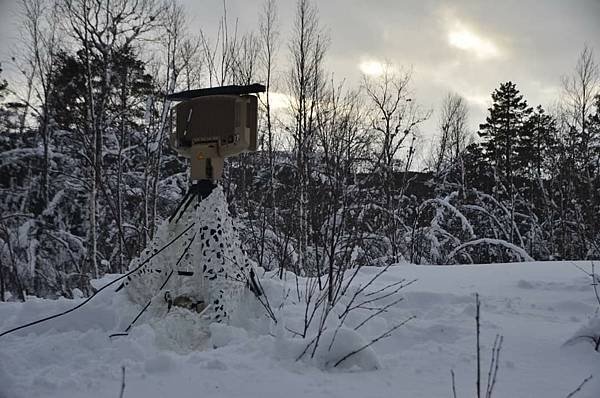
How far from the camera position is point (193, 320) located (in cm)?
245

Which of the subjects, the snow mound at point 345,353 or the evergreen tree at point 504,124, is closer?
the snow mound at point 345,353

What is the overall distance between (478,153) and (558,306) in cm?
1719

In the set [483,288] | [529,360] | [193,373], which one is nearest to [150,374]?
[193,373]

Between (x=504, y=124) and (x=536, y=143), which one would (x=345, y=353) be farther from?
(x=504, y=124)

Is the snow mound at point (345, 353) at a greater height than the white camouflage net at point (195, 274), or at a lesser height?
lesser

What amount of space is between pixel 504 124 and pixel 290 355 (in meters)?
20.1

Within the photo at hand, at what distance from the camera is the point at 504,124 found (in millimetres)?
18828

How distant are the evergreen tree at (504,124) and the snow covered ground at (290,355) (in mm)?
16715

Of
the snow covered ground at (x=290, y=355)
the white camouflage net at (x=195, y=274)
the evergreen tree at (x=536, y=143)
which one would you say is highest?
the evergreen tree at (x=536, y=143)

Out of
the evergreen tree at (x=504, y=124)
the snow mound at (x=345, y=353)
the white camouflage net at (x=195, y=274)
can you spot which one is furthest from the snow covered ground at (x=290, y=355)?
the evergreen tree at (x=504, y=124)

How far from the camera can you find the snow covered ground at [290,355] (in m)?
1.51

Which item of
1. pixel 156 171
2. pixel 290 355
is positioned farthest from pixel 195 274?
pixel 156 171

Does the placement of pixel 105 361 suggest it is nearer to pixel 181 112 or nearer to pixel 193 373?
pixel 193 373

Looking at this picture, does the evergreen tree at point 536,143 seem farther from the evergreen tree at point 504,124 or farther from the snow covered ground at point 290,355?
the snow covered ground at point 290,355
